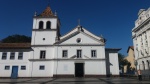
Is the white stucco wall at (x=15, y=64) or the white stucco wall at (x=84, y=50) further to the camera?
the white stucco wall at (x=84, y=50)

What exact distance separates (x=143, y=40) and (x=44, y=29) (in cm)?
2704

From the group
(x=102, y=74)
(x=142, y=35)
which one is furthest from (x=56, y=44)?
(x=142, y=35)

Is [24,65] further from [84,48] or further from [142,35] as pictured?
[142,35]

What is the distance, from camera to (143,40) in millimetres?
45875

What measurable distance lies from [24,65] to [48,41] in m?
6.82

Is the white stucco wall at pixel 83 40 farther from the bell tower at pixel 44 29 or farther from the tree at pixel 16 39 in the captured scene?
the tree at pixel 16 39

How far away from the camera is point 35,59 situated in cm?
3391

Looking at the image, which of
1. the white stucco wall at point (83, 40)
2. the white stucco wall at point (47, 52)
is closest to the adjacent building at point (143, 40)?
the white stucco wall at point (83, 40)

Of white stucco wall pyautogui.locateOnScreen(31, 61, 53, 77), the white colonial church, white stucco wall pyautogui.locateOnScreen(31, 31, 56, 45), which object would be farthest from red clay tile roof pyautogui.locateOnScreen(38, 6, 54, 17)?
white stucco wall pyautogui.locateOnScreen(31, 61, 53, 77)

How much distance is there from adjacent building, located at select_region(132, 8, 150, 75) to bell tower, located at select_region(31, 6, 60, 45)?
2061cm

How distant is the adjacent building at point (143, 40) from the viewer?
141 ft

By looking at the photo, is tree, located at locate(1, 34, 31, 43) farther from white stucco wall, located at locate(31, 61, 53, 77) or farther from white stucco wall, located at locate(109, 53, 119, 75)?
white stucco wall, located at locate(109, 53, 119, 75)

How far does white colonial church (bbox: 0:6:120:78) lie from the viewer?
33.4 meters

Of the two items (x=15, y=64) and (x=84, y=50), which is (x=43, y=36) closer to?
(x=15, y=64)
